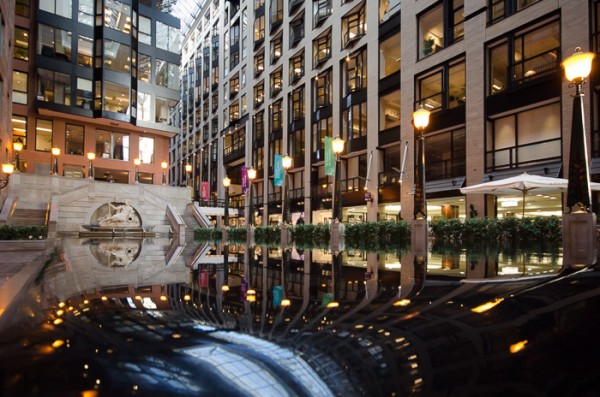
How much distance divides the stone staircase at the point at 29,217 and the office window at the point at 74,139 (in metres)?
12.7

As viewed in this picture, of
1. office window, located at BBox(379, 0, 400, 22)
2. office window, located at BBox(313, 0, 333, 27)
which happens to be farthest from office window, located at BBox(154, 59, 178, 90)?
office window, located at BBox(379, 0, 400, 22)

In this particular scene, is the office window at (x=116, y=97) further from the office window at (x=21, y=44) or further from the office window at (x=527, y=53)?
the office window at (x=527, y=53)

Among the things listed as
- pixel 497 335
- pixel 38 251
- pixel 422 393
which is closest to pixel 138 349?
pixel 422 393

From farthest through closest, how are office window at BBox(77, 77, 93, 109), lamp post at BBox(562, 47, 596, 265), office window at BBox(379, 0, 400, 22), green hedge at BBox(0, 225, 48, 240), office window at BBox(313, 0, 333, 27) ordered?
office window at BBox(77, 77, 93, 109) < office window at BBox(313, 0, 333, 27) < office window at BBox(379, 0, 400, 22) < green hedge at BBox(0, 225, 48, 240) < lamp post at BBox(562, 47, 596, 265)

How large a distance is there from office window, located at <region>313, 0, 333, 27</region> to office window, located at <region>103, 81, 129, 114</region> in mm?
21913

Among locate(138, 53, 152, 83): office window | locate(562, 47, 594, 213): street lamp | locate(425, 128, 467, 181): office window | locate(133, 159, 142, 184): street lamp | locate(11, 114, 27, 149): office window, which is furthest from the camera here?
locate(138, 53, 152, 83): office window

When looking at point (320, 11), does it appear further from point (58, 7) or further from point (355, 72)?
point (58, 7)

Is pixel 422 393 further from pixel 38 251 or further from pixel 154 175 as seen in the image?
pixel 154 175

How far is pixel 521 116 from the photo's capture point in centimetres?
2072

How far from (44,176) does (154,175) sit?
14.5m

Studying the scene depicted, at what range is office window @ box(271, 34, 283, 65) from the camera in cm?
4462

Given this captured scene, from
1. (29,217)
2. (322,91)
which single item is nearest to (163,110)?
(322,91)

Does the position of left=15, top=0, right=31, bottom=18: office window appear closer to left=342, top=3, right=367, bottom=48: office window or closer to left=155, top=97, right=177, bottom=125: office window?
left=155, top=97, right=177, bottom=125: office window

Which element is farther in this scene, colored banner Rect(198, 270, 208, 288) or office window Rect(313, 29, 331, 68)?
office window Rect(313, 29, 331, 68)
